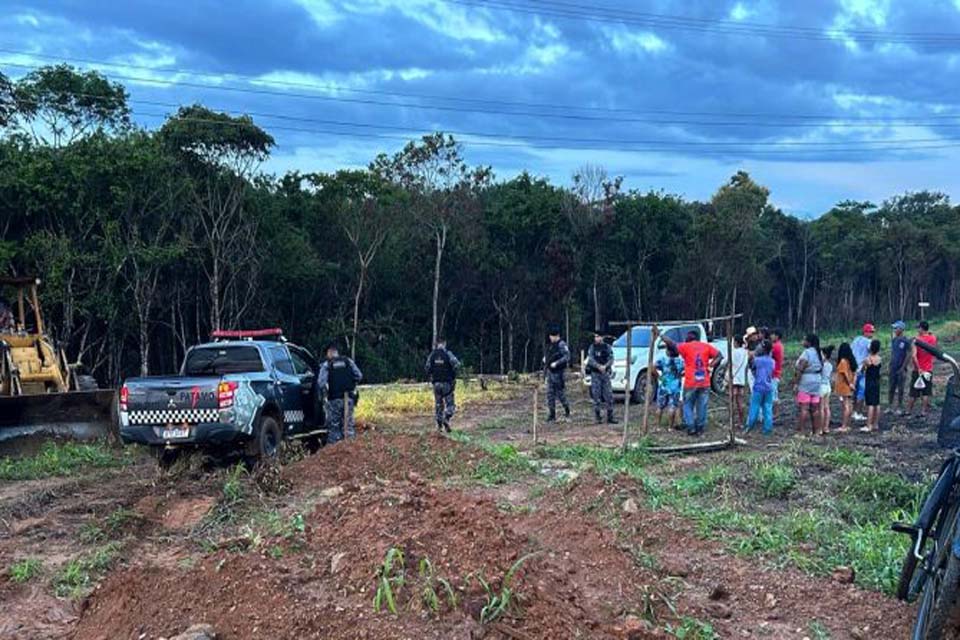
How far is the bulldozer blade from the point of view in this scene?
41.1ft

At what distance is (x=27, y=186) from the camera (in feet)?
84.1

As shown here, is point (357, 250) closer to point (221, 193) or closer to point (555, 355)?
point (221, 193)

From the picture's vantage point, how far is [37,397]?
12.7 m

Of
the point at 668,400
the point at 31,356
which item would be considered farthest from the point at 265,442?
the point at 668,400

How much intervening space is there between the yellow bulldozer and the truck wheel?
134 inches

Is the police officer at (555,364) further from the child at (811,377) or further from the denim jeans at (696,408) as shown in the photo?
the child at (811,377)

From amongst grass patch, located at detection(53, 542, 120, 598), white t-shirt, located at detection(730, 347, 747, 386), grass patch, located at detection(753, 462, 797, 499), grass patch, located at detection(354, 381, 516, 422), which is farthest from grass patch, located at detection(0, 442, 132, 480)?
white t-shirt, located at detection(730, 347, 747, 386)

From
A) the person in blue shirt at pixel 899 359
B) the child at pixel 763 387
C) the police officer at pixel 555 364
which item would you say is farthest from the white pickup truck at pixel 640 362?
the child at pixel 763 387

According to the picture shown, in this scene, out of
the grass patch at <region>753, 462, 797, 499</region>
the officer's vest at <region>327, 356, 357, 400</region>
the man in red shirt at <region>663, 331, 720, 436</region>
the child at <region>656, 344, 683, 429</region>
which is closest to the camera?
the grass patch at <region>753, 462, 797, 499</region>

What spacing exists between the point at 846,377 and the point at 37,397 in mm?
12779

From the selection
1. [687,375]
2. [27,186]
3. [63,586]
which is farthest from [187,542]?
[27,186]

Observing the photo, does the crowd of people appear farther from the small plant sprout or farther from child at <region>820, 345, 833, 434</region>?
the small plant sprout

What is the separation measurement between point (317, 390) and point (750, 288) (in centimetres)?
4228

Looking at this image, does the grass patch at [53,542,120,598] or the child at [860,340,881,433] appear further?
the child at [860,340,881,433]
